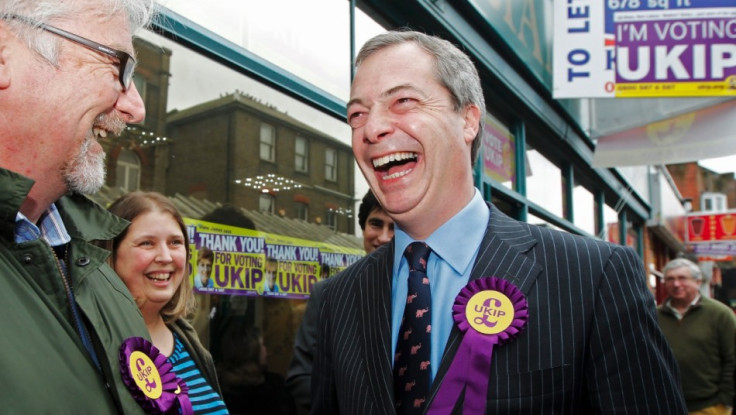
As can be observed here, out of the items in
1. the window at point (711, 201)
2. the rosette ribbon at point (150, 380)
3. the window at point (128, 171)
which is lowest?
the rosette ribbon at point (150, 380)

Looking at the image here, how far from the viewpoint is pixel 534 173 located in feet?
24.9

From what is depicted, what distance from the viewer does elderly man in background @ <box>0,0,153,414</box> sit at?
49.4 inches

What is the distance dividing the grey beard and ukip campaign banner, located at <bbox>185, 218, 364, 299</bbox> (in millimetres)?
1549

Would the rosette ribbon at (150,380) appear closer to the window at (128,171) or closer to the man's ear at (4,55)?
the man's ear at (4,55)

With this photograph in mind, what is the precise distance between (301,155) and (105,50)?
2345mm

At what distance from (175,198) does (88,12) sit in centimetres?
164

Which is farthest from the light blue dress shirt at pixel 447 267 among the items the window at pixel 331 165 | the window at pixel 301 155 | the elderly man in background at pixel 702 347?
the elderly man in background at pixel 702 347

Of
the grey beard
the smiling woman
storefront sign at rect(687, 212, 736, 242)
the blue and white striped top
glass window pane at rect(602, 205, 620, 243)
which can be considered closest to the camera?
the grey beard

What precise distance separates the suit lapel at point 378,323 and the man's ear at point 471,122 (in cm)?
44

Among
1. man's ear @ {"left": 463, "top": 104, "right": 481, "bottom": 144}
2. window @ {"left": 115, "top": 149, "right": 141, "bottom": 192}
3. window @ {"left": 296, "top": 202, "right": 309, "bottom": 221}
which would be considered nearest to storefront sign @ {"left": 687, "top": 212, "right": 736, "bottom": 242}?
window @ {"left": 296, "top": 202, "right": 309, "bottom": 221}

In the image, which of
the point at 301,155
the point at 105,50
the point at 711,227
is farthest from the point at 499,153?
the point at 711,227

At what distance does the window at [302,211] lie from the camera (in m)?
3.87

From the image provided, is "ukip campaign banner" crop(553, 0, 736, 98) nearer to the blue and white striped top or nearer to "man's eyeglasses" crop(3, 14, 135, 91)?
the blue and white striped top

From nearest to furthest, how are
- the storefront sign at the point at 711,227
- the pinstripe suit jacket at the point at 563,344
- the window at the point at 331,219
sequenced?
the pinstripe suit jacket at the point at 563,344 < the window at the point at 331,219 < the storefront sign at the point at 711,227
